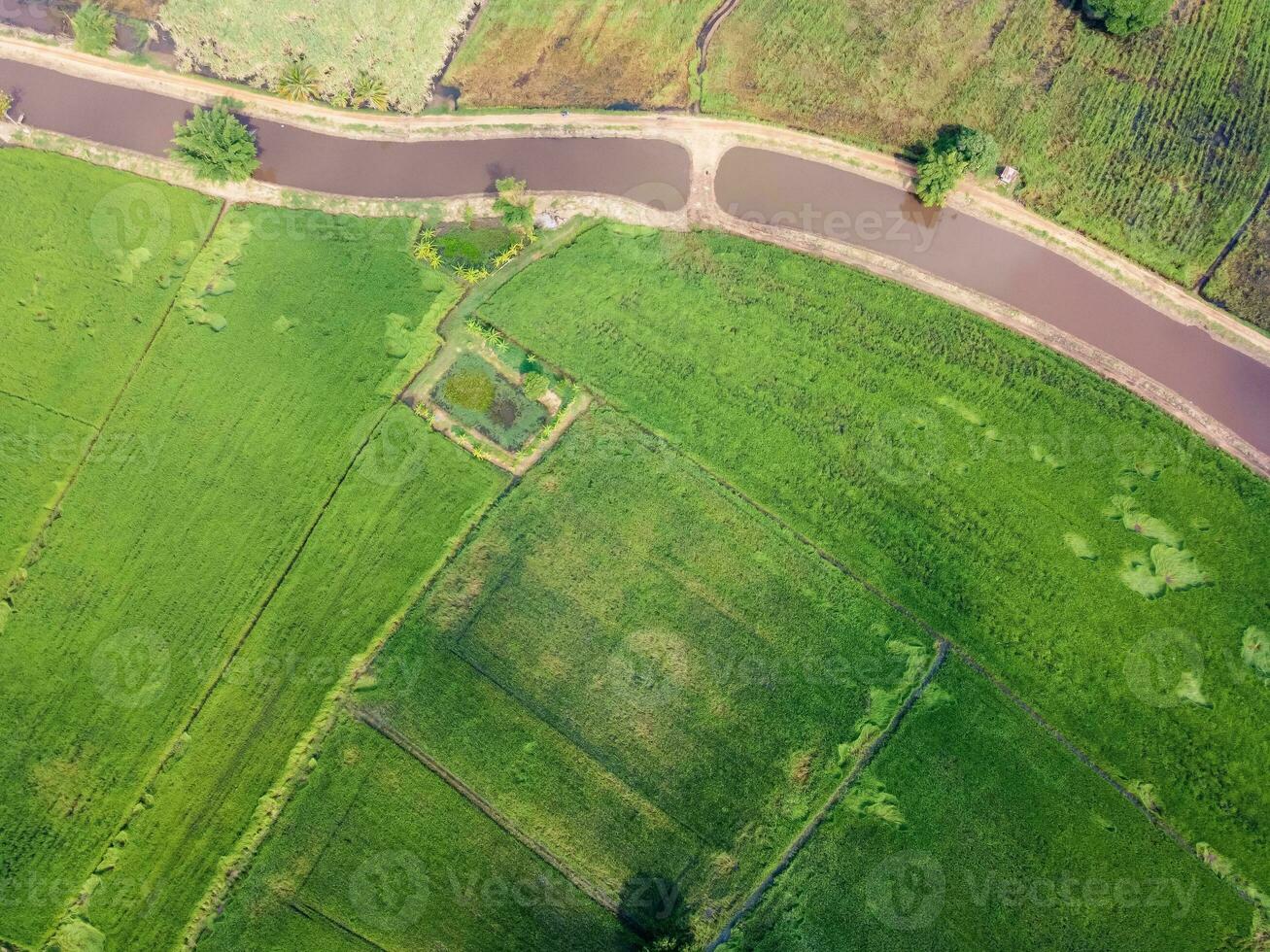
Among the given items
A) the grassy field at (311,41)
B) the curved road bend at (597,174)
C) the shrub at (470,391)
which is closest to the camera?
the shrub at (470,391)

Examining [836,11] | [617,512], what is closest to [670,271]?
[617,512]

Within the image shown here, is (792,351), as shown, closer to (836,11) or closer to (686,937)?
(836,11)

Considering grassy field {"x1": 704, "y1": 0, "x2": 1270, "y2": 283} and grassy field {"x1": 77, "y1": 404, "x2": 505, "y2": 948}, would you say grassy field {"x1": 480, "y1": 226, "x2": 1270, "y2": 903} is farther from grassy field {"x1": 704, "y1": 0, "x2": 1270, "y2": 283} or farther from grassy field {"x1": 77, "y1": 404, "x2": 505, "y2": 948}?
grassy field {"x1": 77, "y1": 404, "x2": 505, "y2": 948}

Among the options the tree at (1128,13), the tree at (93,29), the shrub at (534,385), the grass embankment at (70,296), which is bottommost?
the grass embankment at (70,296)

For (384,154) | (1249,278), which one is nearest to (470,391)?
(384,154)

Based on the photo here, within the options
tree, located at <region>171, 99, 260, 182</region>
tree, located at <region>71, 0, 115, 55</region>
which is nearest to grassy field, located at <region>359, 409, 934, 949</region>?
tree, located at <region>171, 99, 260, 182</region>


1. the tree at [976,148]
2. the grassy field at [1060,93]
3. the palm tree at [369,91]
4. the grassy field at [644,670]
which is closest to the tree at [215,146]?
the palm tree at [369,91]

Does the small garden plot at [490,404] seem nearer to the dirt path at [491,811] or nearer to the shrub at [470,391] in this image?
the shrub at [470,391]
